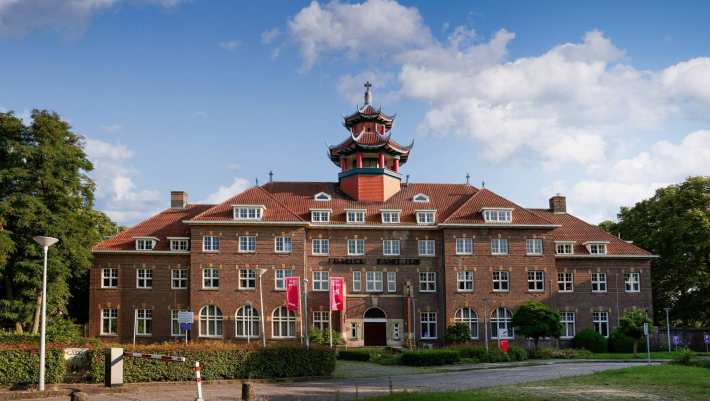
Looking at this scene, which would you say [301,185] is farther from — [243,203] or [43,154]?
[43,154]

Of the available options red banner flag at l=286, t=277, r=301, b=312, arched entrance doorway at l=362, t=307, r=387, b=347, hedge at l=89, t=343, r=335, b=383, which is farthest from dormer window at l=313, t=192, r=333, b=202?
hedge at l=89, t=343, r=335, b=383

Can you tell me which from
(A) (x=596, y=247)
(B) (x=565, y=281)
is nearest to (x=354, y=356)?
(B) (x=565, y=281)

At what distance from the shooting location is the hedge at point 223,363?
23328mm

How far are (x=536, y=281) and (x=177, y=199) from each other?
2719cm

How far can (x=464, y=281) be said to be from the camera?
48.2 meters

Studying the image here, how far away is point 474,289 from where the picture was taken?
4800 centimetres

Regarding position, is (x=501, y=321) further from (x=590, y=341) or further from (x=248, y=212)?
(x=248, y=212)

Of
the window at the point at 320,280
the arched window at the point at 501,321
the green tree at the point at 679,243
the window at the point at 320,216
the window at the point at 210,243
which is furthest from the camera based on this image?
the green tree at the point at 679,243

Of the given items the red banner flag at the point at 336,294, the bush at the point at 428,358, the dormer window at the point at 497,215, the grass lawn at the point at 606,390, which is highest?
the dormer window at the point at 497,215

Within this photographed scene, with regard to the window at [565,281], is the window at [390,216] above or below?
above

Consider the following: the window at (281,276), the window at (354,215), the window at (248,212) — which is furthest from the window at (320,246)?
the window at (248,212)

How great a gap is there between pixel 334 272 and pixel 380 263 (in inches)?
128

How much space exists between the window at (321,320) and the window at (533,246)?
1452cm

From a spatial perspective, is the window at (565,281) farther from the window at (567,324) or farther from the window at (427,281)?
the window at (427,281)
